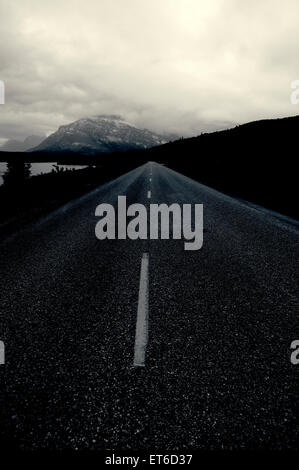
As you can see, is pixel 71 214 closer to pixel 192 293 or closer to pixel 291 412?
pixel 192 293

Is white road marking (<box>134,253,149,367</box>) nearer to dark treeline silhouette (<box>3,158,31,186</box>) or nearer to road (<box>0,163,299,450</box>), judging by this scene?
road (<box>0,163,299,450</box>)

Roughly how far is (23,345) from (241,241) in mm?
5295

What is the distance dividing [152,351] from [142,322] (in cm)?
52

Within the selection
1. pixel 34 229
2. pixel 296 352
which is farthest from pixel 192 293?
pixel 34 229

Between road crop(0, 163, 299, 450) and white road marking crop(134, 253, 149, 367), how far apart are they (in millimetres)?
59

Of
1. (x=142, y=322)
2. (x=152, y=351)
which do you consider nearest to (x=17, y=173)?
(x=142, y=322)

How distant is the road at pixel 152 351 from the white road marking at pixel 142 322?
0.19ft

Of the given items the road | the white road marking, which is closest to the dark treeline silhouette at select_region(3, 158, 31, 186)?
the road

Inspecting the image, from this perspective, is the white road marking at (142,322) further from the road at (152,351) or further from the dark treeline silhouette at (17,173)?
the dark treeline silhouette at (17,173)

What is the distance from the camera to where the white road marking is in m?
2.79

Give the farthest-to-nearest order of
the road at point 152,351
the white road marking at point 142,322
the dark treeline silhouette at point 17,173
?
the dark treeline silhouette at point 17,173
the white road marking at point 142,322
the road at point 152,351

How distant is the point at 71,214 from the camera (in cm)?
967

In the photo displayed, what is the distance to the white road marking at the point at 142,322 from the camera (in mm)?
2793

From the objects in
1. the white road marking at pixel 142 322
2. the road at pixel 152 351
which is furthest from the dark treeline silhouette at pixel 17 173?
the white road marking at pixel 142 322
